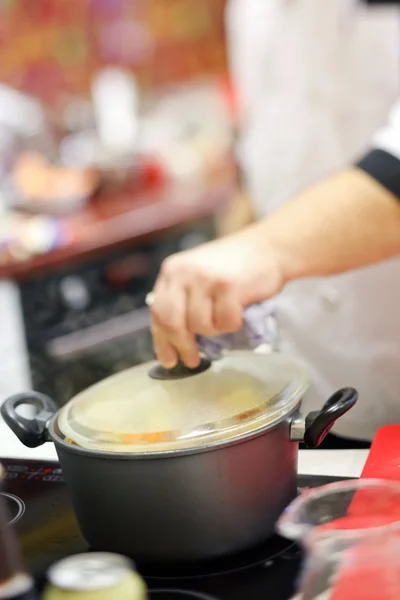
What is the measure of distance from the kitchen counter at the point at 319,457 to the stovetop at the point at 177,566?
0.09 feet

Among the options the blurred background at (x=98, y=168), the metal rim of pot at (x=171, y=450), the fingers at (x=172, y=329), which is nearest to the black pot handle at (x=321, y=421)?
the metal rim of pot at (x=171, y=450)

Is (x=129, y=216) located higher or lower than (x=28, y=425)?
lower

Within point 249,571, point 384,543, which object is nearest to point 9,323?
point 249,571

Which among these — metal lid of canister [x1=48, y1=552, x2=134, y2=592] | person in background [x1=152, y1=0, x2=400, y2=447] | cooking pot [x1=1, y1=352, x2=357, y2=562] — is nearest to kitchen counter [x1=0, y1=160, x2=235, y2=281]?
person in background [x1=152, y1=0, x2=400, y2=447]

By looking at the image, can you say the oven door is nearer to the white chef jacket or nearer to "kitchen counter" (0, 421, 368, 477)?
the white chef jacket

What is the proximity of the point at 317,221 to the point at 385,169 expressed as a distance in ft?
0.29

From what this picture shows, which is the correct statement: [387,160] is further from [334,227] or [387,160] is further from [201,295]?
[201,295]

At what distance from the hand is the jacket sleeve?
0.15 meters

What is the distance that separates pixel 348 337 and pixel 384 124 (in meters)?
0.33

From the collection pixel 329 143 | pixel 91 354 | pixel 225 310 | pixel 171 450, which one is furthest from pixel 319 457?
pixel 91 354

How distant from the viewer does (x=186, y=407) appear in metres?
0.69

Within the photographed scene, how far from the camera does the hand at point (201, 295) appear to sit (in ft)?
2.59

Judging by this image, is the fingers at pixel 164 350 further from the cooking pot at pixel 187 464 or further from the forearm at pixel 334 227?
the forearm at pixel 334 227

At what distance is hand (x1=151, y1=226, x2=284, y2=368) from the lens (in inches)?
31.0
